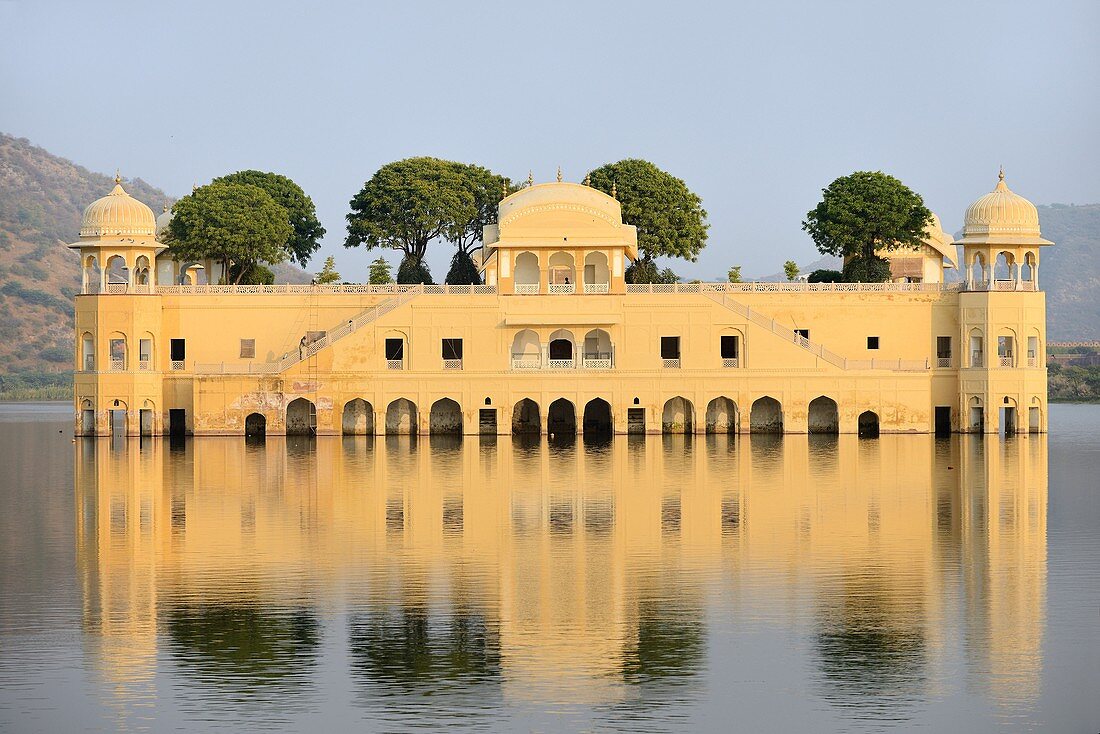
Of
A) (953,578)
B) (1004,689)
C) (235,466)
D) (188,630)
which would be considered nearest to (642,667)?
(1004,689)

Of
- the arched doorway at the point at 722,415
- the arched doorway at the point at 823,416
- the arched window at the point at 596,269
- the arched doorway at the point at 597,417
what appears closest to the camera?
the arched doorway at the point at 722,415

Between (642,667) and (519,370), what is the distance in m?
31.7

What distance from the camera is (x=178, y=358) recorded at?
1983 inches

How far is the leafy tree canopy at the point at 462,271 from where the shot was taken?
189ft

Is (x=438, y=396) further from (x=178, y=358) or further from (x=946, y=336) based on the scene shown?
(x=946, y=336)

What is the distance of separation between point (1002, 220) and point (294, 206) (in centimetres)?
2570

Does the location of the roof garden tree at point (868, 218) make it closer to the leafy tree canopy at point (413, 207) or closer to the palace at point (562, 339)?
the palace at point (562, 339)

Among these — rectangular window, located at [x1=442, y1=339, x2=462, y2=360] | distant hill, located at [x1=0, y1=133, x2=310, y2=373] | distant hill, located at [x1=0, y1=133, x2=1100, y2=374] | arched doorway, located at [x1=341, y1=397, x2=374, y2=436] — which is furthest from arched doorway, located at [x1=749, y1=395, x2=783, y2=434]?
distant hill, located at [x1=0, y1=133, x2=310, y2=373]

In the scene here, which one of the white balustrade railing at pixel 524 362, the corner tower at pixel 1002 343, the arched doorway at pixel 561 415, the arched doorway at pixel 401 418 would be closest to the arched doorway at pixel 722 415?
the arched doorway at pixel 561 415

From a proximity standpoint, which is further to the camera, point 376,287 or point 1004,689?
point 376,287

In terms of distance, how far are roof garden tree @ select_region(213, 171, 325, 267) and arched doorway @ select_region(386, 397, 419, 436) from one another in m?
11.4

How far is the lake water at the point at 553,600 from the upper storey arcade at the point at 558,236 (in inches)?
512

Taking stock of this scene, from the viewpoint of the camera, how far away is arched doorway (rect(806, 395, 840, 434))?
50188 millimetres

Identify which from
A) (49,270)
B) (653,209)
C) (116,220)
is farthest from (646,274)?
(49,270)
